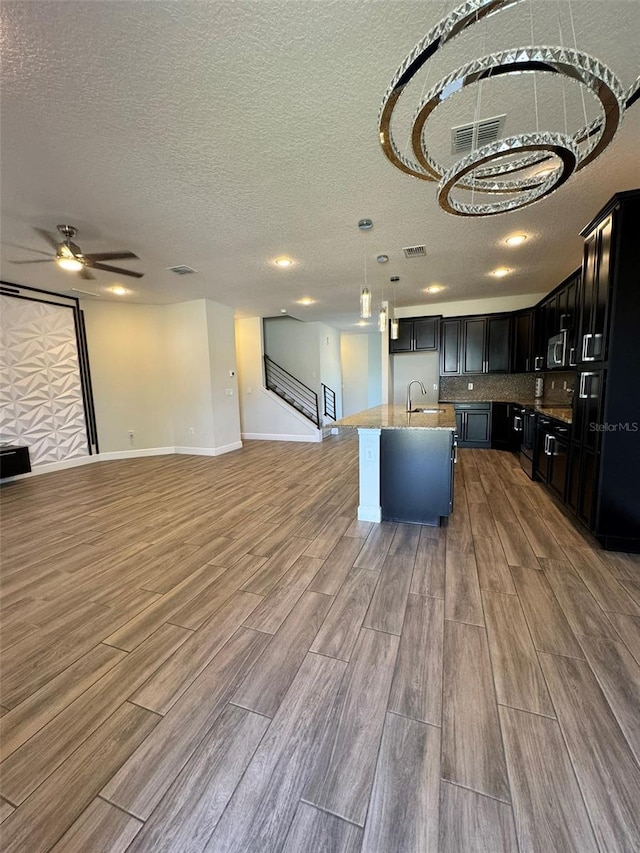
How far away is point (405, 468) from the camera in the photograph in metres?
3.12

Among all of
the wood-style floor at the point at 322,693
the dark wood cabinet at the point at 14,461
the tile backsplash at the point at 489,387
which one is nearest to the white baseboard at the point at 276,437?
the tile backsplash at the point at 489,387

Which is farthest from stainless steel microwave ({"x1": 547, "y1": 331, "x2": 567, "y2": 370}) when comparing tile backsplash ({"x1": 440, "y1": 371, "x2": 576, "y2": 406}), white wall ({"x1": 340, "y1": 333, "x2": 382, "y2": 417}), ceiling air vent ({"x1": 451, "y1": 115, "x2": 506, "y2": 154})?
white wall ({"x1": 340, "y1": 333, "x2": 382, "y2": 417})

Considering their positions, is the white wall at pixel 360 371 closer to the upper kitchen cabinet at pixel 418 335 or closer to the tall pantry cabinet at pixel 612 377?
the upper kitchen cabinet at pixel 418 335

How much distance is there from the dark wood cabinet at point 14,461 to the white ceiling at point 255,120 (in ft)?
8.78

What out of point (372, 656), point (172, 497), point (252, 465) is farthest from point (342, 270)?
point (372, 656)

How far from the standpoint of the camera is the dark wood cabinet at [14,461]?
15.8 ft

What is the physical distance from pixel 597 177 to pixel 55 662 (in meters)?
4.86

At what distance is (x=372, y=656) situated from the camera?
5.35 ft

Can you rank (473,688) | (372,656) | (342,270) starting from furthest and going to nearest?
(342,270)
(372,656)
(473,688)

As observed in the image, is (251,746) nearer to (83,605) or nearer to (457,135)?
(83,605)

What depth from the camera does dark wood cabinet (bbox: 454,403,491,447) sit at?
20.2 feet

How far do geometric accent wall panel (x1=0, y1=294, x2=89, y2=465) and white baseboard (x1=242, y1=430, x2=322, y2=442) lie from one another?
3257 mm

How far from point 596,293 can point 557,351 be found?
6.61ft

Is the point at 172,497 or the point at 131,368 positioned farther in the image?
the point at 131,368
